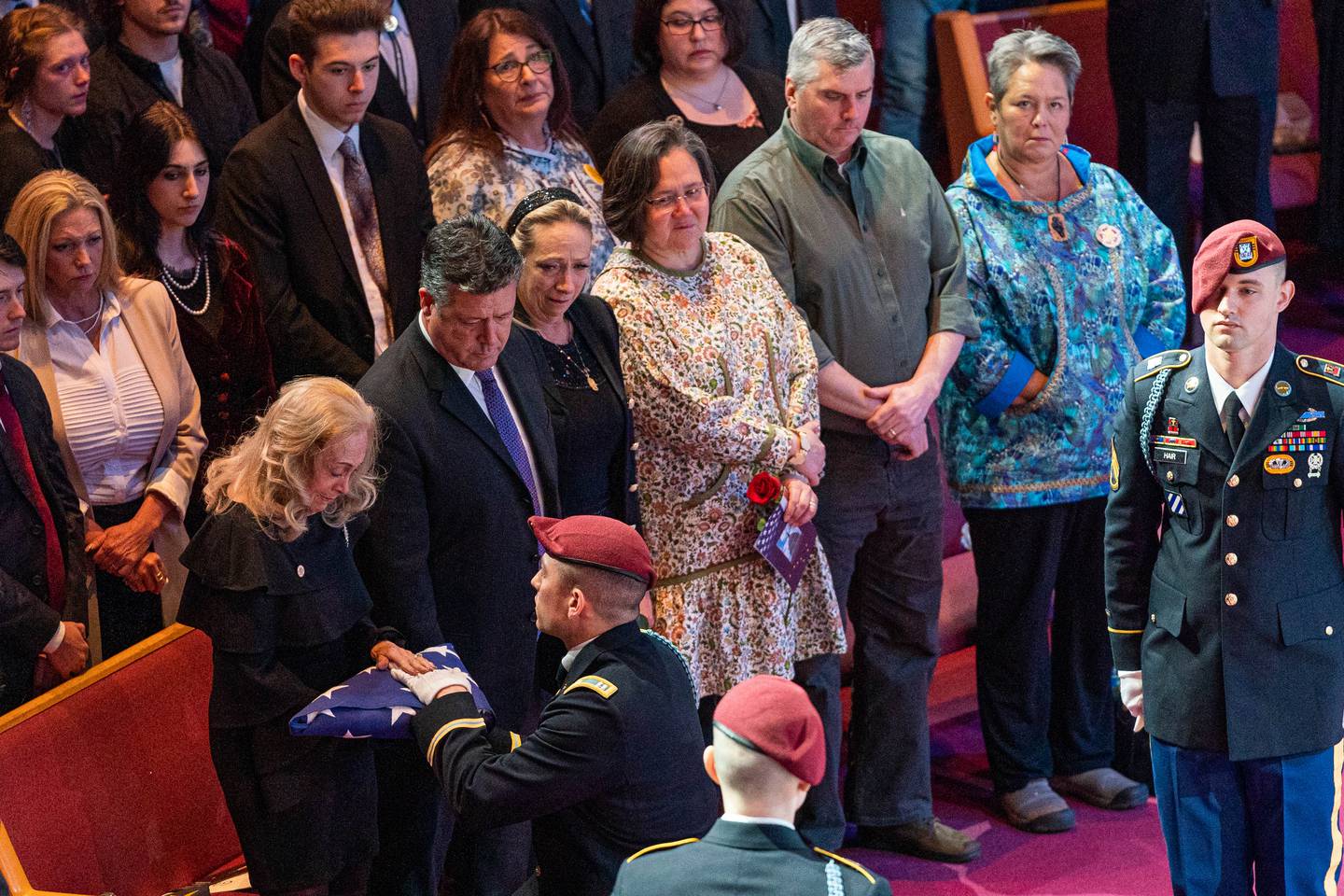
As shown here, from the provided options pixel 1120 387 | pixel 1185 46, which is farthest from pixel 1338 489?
pixel 1185 46

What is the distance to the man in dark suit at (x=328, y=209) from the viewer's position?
14.0 ft

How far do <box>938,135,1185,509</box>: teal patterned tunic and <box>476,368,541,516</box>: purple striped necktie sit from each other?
151 centimetres

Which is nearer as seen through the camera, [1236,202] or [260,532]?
[260,532]

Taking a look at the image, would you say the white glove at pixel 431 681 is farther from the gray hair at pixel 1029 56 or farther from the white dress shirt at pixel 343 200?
the gray hair at pixel 1029 56

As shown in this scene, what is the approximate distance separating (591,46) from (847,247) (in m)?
1.34

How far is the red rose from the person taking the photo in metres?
→ 4.11

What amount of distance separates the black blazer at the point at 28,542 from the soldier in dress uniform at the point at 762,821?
1683 millimetres

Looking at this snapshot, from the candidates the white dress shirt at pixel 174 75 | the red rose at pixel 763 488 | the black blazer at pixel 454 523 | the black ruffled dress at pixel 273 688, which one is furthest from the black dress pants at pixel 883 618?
the white dress shirt at pixel 174 75

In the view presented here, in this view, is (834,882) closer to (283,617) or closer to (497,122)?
(283,617)

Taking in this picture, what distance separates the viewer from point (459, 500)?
3.59 meters

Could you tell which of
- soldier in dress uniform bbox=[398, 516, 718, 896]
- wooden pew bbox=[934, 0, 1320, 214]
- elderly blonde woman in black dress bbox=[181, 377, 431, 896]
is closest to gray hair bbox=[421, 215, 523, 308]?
elderly blonde woman in black dress bbox=[181, 377, 431, 896]

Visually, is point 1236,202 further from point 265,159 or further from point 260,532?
point 260,532

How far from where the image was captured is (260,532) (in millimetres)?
3299

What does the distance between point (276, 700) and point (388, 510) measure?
46cm
